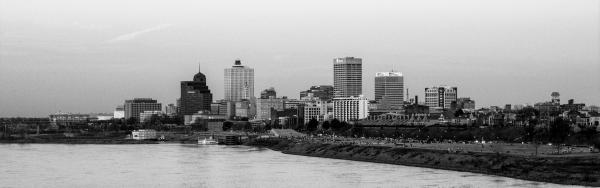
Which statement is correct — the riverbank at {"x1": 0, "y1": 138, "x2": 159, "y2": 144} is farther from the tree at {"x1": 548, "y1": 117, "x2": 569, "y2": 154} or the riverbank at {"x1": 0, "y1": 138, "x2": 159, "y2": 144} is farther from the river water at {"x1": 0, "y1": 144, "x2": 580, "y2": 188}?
the tree at {"x1": 548, "y1": 117, "x2": 569, "y2": 154}

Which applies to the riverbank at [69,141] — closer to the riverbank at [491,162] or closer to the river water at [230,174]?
the riverbank at [491,162]

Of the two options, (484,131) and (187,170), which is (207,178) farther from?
(484,131)

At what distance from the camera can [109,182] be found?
6069 centimetres

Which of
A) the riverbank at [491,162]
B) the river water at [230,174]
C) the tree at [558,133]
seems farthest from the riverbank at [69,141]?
the tree at [558,133]

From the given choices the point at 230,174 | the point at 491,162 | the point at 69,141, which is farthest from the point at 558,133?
the point at 69,141

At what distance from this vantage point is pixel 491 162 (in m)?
68.1

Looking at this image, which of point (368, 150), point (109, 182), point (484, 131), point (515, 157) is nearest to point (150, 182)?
point (109, 182)

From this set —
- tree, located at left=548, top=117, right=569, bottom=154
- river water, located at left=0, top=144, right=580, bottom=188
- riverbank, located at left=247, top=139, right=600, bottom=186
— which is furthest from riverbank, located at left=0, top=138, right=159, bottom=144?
tree, located at left=548, top=117, right=569, bottom=154

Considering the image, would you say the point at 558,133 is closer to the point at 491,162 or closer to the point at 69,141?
the point at 491,162

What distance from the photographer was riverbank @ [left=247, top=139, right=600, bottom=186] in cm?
5884

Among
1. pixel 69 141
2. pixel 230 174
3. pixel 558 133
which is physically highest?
pixel 558 133

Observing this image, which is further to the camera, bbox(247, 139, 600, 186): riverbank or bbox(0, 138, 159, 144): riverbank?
bbox(0, 138, 159, 144): riverbank

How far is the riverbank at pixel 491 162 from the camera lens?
2317 inches

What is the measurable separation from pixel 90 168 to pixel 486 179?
3467 centimetres
